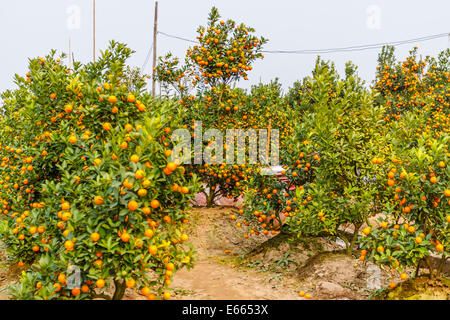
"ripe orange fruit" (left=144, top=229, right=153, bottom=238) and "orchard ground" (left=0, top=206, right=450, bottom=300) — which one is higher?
"ripe orange fruit" (left=144, top=229, right=153, bottom=238)

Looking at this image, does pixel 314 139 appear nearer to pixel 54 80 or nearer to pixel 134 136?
pixel 134 136

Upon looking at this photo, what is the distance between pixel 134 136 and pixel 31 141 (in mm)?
2231

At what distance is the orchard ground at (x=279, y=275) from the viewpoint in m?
4.48

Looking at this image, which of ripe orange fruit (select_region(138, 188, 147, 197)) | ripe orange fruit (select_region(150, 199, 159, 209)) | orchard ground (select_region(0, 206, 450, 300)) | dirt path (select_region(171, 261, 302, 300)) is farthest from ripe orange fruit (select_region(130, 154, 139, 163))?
dirt path (select_region(171, 261, 302, 300))

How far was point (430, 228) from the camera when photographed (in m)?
3.49

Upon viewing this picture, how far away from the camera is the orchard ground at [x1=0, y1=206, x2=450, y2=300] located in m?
4.48

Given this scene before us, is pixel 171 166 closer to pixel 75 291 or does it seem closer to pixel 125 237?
pixel 125 237

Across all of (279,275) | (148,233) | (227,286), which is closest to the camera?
(148,233)

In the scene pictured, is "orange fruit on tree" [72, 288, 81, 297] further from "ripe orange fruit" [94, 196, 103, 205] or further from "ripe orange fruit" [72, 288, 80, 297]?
"ripe orange fruit" [94, 196, 103, 205]

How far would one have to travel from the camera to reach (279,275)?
5.28 m

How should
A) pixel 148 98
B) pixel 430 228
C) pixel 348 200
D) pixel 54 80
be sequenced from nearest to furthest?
pixel 430 228 < pixel 148 98 < pixel 54 80 < pixel 348 200

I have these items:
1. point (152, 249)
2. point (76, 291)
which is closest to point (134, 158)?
point (152, 249)

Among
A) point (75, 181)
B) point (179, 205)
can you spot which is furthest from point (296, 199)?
point (75, 181)

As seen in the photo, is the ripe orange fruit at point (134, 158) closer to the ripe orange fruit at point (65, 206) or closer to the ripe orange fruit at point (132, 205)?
the ripe orange fruit at point (132, 205)
